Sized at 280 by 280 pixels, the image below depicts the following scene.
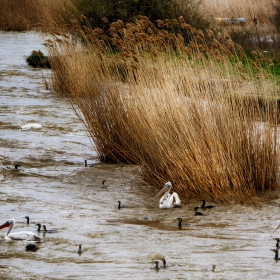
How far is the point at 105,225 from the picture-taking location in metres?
8.02

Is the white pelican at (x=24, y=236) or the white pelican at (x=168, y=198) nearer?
the white pelican at (x=24, y=236)

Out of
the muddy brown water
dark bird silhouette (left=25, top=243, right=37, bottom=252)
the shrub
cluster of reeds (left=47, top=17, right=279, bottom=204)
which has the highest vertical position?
the shrub

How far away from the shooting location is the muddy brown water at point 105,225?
6484 millimetres

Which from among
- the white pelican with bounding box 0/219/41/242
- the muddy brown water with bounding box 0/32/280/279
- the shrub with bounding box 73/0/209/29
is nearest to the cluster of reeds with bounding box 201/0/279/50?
the shrub with bounding box 73/0/209/29

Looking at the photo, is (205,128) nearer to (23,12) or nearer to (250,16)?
(250,16)

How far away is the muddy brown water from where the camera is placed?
21.3 ft

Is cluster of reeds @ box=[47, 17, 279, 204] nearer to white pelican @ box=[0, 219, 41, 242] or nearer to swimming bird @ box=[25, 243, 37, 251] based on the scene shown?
white pelican @ box=[0, 219, 41, 242]

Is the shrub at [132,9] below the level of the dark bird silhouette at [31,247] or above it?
above

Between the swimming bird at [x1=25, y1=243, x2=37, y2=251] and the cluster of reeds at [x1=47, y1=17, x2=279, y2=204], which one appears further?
the cluster of reeds at [x1=47, y1=17, x2=279, y2=204]

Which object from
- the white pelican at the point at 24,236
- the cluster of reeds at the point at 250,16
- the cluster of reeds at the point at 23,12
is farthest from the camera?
the cluster of reeds at the point at 23,12

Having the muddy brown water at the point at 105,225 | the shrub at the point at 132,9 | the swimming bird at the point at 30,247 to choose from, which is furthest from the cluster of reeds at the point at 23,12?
the swimming bird at the point at 30,247

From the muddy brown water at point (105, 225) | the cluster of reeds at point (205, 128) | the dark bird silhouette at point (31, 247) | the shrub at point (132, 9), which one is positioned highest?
the shrub at point (132, 9)

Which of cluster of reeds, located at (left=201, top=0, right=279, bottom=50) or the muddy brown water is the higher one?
cluster of reeds, located at (left=201, top=0, right=279, bottom=50)

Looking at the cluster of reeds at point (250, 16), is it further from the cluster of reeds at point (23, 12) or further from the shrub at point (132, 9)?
the cluster of reeds at point (23, 12)
